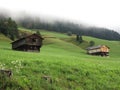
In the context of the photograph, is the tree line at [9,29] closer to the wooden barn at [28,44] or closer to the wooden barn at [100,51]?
the wooden barn at [100,51]

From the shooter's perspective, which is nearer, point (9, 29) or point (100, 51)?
point (100, 51)

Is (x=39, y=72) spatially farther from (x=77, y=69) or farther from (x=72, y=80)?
(x=77, y=69)

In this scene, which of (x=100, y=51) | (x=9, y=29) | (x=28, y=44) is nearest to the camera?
(x=28, y=44)

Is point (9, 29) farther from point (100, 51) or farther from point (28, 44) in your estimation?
point (100, 51)

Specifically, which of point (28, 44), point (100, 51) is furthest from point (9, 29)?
point (100, 51)

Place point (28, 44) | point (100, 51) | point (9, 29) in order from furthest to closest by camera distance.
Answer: point (9, 29), point (100, 51), point (28, 44)

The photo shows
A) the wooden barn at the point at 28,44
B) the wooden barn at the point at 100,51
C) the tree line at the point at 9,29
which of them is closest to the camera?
the wooden barn at the point at 28,44

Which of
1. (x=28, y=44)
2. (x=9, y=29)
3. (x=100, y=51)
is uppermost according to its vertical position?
(x=9, y=29)

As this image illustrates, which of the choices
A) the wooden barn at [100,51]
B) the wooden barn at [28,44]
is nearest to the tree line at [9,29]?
the wooden barn at [100,51]

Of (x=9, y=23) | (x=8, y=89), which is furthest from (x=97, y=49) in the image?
(x=8, y=89)

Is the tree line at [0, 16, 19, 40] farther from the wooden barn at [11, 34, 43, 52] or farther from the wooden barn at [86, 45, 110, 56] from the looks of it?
the wooden barn at [11, 34, 43, 52]

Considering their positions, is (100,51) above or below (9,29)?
below

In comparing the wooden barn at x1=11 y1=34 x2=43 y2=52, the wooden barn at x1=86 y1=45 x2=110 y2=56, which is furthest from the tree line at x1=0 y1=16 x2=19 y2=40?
the wooden barn at x1=11 y1=34 x2=43 y2=52

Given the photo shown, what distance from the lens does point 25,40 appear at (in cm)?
8606
